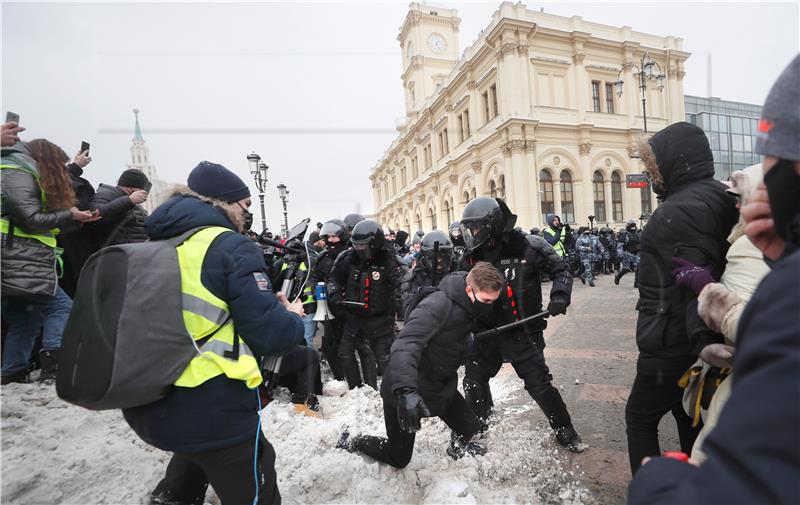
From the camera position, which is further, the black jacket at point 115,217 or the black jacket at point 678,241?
the black jacket at point 115,217

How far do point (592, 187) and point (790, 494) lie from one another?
94.6ft

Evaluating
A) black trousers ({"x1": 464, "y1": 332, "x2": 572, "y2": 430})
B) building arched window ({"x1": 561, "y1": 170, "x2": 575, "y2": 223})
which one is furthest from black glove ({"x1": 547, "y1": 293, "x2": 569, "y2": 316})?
building arched window ({"x1": 561, "y1": 170, "x2": 575, "y2": 223})

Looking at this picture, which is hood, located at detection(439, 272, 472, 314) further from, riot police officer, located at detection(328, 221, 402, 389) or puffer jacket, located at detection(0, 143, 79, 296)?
puffer jacket, located at detection(0, 143, 79, 296)

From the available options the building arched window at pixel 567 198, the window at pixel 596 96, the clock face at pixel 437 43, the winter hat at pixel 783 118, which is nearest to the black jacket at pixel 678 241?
the winter hat at pixel 783 118

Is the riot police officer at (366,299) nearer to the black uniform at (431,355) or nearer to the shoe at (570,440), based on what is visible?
the black uniform at (431,355)

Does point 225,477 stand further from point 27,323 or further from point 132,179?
point 132,179

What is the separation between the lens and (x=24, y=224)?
2969 mm

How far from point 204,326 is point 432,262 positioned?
3.92m

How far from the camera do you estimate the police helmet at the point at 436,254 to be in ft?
17.5

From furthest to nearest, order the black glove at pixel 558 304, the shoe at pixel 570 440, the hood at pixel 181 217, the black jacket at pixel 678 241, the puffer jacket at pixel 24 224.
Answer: the black glove at pixel 558 304 < the shoe at pixel 570 440 < the puffer jacket at pixel 24 224 < the black jacket at pixel 678 241 < the hood at pixel 181 217

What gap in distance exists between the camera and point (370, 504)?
8.09 feet

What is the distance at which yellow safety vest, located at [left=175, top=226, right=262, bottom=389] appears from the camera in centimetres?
160

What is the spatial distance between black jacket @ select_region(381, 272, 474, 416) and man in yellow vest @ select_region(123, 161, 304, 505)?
0.95 m

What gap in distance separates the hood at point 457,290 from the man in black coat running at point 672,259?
3.32 feet
